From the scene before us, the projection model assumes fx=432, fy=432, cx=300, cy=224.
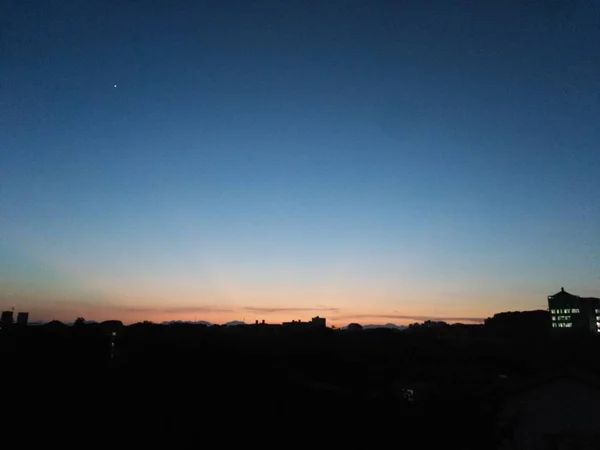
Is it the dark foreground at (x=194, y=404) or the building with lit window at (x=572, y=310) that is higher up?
the building with lit window at (x=572, y=310)

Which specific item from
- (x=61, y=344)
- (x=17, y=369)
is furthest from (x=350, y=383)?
(x=17, y=369)

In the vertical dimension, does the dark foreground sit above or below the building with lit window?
below

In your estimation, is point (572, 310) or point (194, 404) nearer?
point (194, 404)

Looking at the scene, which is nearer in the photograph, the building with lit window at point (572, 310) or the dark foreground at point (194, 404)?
the dark foreground at point (194, 404)

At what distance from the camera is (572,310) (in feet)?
360

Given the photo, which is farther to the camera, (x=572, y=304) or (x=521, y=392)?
(x=572, y=304)

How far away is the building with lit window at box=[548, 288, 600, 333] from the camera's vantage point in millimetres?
108125

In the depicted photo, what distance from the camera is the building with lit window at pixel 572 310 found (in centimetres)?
10812

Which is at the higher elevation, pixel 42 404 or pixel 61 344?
pixel 61 344

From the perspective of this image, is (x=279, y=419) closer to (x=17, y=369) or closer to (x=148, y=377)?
(x=148, y=377)

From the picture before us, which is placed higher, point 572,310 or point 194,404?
point 572,310

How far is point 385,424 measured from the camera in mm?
10195

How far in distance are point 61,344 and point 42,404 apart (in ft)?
14.6

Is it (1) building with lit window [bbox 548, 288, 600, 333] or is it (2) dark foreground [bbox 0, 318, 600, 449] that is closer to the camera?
(2) dark foreground [bbox 0, 318, 600, 449]
